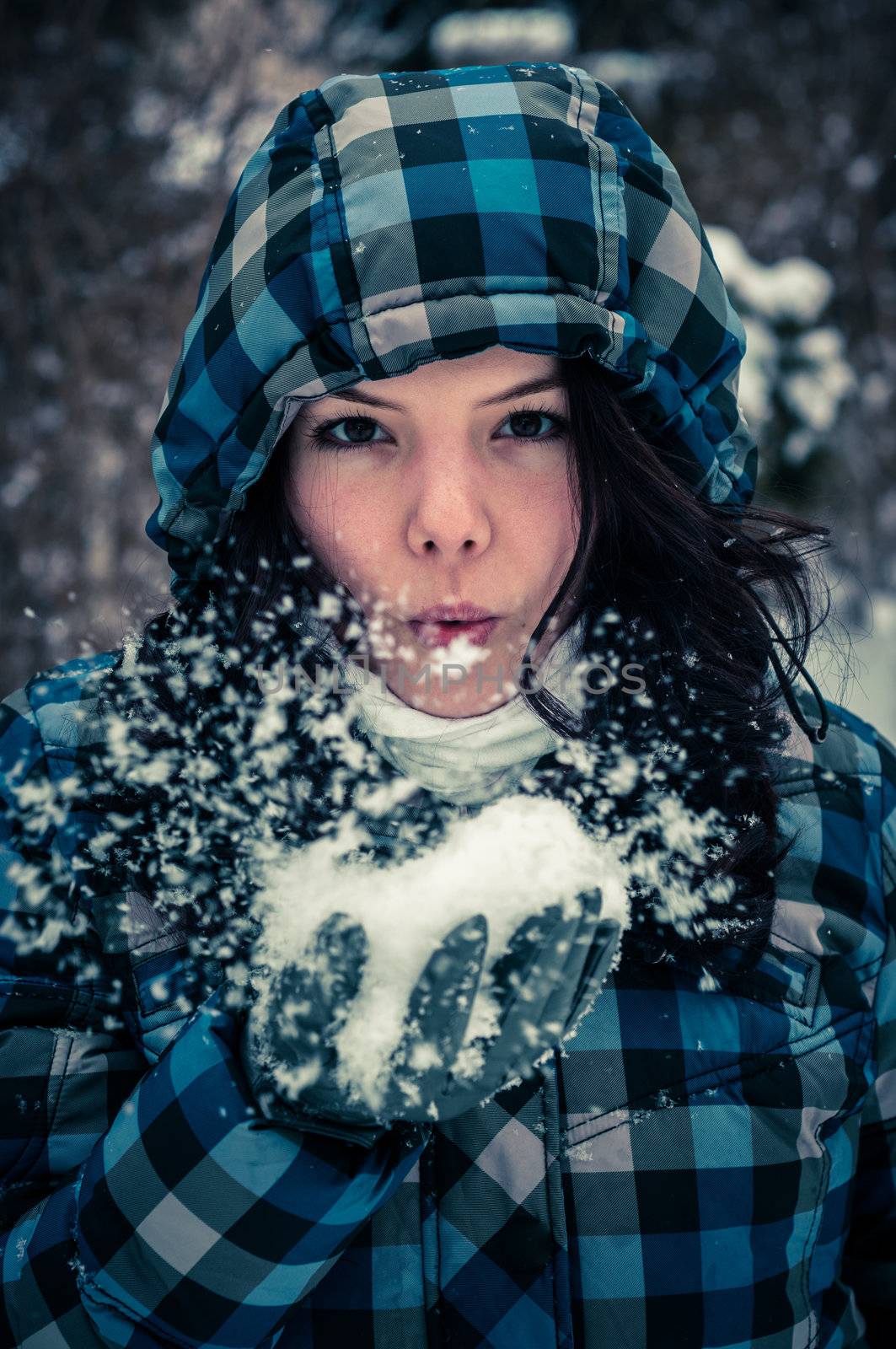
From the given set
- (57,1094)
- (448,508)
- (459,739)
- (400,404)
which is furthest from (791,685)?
(57,1094)

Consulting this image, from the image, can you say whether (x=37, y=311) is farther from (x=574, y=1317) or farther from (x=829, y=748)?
(x=574, y=1317)

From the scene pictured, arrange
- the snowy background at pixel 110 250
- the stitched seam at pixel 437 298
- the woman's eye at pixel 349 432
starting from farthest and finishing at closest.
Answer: the snowy background at pixel 110 250 < the woman's eye at pixel 349 432 < the stitched seam at pixel 437 298

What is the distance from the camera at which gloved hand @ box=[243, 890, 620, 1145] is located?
1078 mm

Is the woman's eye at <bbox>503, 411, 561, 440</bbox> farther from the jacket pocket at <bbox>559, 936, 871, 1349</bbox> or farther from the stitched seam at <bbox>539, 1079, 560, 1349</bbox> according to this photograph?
the stitched seam at <bbox>539, 1079, 560, 1349</bbox>

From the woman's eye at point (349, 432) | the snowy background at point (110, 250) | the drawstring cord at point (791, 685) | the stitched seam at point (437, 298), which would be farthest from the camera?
the snowy background at point (110, 250)

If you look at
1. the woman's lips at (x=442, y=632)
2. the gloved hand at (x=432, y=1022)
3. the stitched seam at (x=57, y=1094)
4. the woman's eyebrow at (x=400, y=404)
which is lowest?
the stitched seam at (x=57, y=1094)

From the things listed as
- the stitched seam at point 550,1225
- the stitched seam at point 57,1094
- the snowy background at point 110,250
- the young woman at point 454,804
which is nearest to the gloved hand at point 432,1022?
the young woman at point 454,804

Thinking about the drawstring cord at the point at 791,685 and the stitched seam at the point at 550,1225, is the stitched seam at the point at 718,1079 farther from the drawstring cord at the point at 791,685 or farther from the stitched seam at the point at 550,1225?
the drawstring cord at the point at 791,685

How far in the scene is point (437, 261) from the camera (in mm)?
1268

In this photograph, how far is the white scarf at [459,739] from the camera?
1.48m

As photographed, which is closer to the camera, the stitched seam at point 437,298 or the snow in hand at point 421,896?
the snow in hand at point 421,896

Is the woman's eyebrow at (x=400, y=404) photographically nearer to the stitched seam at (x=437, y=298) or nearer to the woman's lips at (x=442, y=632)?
the stitched seam at (x=437, y=298)

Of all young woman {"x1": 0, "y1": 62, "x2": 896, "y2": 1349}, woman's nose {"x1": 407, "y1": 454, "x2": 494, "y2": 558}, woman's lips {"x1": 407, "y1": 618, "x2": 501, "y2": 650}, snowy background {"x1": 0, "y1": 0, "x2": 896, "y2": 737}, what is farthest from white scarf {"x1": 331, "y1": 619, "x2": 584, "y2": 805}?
snowy background {"x1": 0, "y1": 0, "x2": 896, "y2": 737}

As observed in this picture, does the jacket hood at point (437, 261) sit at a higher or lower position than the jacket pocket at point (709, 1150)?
higher
